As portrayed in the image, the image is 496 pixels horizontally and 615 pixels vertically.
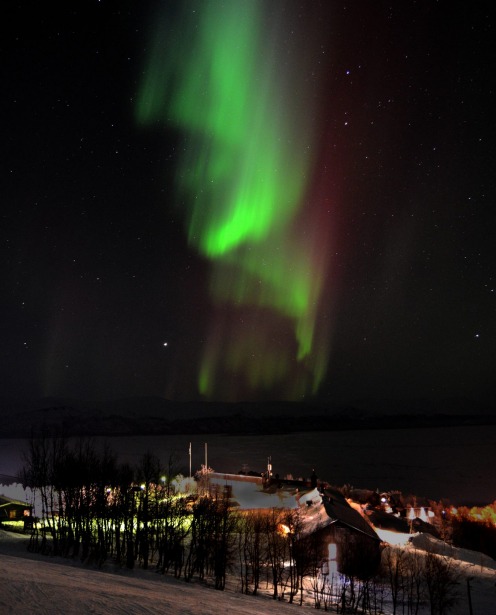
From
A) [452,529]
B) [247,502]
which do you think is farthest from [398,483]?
[247,502]

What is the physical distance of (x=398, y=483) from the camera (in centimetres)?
9438

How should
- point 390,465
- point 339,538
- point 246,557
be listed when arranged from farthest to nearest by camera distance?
point 390,465 → point 246,557 → point 339,538

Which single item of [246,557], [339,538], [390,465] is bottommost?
[390,465]

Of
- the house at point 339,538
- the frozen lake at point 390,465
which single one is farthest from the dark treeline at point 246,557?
the frozen lake at point 390,465

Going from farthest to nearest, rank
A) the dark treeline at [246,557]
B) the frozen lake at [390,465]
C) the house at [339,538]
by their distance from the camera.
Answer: the frozen lake at [390,465]
the house at [339,538]
the dark treeline at [246,557]

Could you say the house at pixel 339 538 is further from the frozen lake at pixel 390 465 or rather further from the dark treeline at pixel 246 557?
the frozen lake at pixel 390 465

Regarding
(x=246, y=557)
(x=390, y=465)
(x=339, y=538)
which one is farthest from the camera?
(x=390, y=465)

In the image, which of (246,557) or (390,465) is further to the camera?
(390,465)

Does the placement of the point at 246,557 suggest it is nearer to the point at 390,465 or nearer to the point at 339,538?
the point at 339,538

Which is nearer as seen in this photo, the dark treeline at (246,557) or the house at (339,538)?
the dark treeline at (246,557)

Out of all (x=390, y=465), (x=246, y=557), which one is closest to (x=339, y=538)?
(x=246, y=557)

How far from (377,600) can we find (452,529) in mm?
28152

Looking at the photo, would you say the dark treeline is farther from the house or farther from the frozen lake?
the frozen lake

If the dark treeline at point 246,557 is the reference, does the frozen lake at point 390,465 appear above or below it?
below
